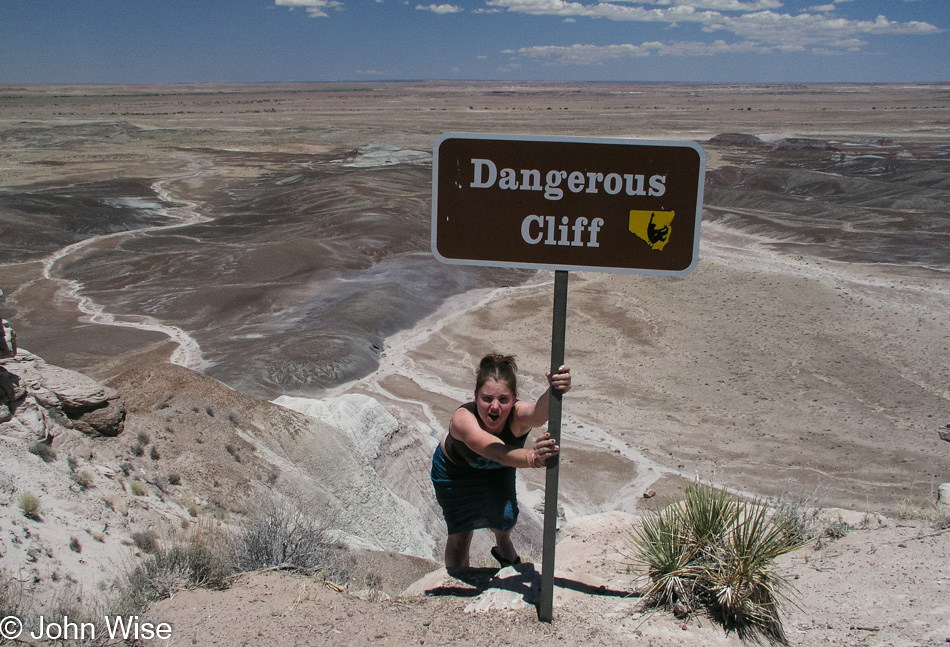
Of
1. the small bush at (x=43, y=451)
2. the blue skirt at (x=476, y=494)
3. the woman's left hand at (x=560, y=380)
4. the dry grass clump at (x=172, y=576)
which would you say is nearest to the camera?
the woman's left hand at (x=560, y=380)

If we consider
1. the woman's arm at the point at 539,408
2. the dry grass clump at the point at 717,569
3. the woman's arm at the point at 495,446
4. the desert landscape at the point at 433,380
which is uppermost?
the woman's arm at the point at 539,408

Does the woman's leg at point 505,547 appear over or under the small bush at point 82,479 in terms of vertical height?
over

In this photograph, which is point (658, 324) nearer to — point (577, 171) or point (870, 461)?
point (870, 461)

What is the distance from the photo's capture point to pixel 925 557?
372 cm

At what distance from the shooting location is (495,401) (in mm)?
3283

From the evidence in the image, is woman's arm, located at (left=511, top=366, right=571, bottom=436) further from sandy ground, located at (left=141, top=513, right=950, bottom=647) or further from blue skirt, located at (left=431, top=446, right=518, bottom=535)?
sandy ground, located at (left=141, top=513, right=950, bottom=647)

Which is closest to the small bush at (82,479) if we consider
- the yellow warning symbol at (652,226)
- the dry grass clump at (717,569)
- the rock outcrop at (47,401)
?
the rock outcrop at (47,401)

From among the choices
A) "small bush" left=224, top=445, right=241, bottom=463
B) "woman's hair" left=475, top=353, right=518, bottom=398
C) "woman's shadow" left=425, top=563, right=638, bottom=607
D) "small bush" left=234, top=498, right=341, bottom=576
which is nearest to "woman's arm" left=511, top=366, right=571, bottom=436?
"woman's hair" left=475, top=353, right=518, bottom=398

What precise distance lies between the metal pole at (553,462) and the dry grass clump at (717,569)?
517 millimetres

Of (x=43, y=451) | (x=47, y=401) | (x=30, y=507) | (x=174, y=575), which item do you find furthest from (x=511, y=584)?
(x=47, y=401)

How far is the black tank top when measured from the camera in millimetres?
3395

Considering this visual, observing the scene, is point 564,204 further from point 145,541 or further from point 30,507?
point 30,507

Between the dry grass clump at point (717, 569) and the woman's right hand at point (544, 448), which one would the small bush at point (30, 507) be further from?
the dry grass clump at point (717, 569)

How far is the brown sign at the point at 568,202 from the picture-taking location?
9.39 ft
